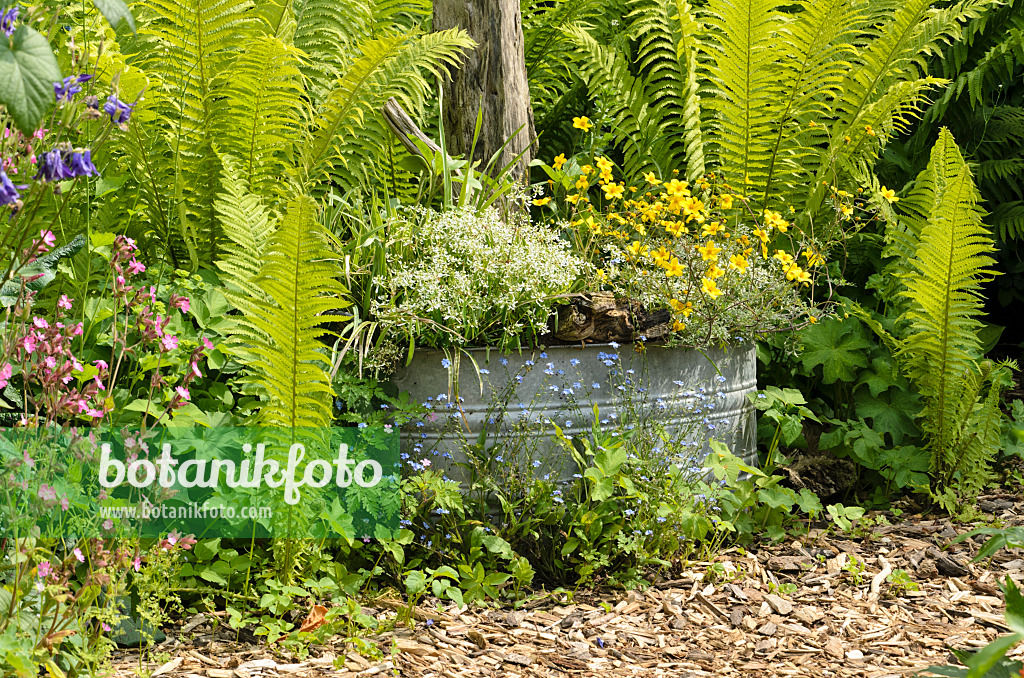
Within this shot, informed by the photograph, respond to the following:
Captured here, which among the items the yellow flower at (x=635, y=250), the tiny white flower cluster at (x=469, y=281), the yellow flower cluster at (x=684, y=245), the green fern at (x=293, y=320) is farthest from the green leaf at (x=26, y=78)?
the yellow flower at (x=635, y=250)

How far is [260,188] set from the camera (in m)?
2.62

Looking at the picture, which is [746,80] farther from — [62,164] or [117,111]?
[62,164]

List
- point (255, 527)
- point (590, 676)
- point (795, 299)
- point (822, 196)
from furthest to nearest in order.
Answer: point (822, 196), point (795, 299), point (255, 527), point (590, 676)

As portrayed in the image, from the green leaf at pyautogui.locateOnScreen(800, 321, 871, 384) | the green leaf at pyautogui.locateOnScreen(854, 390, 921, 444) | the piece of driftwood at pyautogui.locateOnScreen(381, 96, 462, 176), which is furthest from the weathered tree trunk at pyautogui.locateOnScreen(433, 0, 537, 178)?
the green leaf at pyautogui.locateOnScreen(854, 390, 921, 444)

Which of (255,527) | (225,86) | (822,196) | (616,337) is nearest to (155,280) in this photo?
(225,86)

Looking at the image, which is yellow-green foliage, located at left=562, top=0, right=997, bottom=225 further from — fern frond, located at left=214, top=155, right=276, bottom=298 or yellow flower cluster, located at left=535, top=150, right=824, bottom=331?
fern frond, located at left=214, top=155, right=276, bottom=298

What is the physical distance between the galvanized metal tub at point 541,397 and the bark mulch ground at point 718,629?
1.25 ft

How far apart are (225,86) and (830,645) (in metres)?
2.20

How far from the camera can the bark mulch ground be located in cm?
→ 179

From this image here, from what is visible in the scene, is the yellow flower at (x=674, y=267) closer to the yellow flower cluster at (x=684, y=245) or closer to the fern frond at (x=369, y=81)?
the yellow flower cluster at (x=684, y=245)

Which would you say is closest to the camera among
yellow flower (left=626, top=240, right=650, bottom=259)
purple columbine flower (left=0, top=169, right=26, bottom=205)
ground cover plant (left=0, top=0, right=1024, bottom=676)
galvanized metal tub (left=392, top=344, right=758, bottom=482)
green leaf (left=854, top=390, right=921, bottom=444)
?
purple columbine flower (left=0, top=169, right=26, bottom=205)

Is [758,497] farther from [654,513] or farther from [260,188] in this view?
[260,188]

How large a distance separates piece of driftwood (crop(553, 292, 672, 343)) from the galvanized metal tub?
1.6 inches

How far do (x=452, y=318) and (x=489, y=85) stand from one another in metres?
1.14
